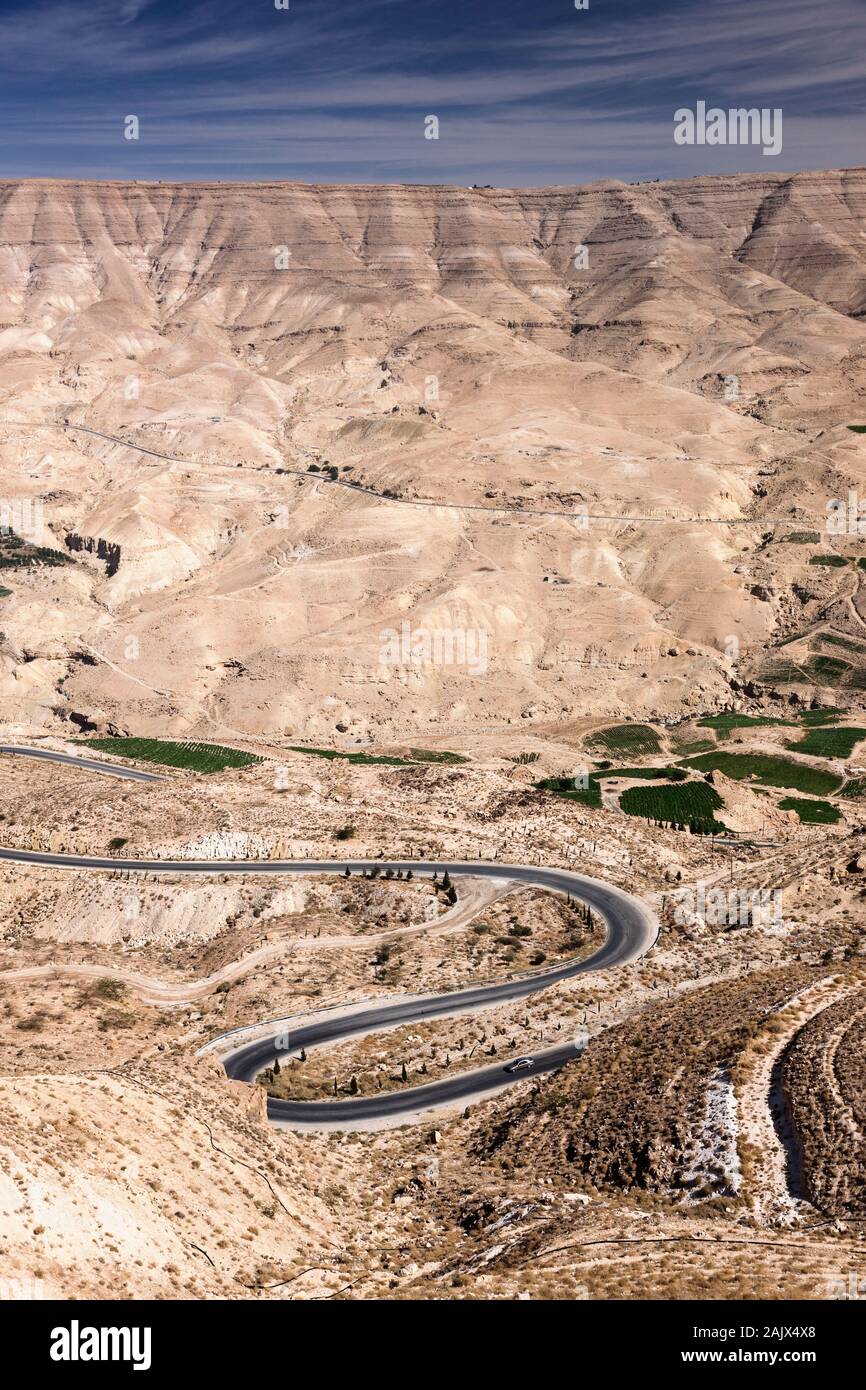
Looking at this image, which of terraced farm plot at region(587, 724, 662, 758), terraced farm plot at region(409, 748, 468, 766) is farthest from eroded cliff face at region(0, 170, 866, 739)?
terraced farm plot at region(409, 748, 468, 766)

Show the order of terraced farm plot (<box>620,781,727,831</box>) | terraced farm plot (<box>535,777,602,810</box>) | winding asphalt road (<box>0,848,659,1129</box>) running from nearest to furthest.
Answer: winding asphalt road (<box>0,848,659,1129</box>)
terraced farm plot (<box>620,781,727,831</box>)
terraced farm plot (<box>535,777,602,810</box>)

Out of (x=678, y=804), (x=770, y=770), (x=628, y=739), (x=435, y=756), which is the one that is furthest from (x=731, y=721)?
(x=435, y=756)

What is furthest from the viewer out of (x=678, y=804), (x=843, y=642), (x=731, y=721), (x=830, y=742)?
(x=843, y=642)

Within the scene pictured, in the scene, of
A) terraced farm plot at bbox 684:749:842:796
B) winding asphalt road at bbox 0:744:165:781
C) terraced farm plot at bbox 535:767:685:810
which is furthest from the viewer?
terraced farm plot at bbox 684:749:842:796

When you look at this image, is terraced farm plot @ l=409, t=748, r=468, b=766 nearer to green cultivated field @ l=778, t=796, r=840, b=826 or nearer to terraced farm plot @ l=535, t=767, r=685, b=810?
terraced farm plot @ l=535, t=767, r=685, b=810

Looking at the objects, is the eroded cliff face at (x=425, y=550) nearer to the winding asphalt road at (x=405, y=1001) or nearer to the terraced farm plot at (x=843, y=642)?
the terraced farm plot at (x=843, y=642)

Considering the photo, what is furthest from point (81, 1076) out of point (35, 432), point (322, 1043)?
point (35, 432)

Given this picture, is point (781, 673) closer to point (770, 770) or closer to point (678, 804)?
point (770, 770)
